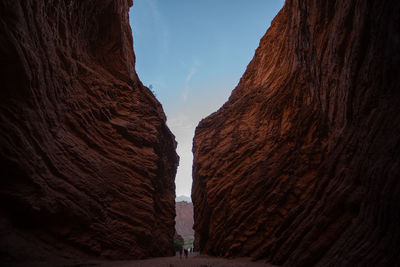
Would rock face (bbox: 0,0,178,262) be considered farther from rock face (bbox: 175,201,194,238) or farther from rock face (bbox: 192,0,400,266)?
rock face (bbox: 175,201,194,238)

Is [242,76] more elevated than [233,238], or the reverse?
[242,76]

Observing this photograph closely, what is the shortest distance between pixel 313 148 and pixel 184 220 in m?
108

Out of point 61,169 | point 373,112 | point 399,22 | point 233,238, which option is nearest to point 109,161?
point 61,169

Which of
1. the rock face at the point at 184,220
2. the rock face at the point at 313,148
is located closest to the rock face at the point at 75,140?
the rock face at the point at 313,148

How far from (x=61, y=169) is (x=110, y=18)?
1212 cm

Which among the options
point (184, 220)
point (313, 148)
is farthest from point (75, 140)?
point (184, 220)

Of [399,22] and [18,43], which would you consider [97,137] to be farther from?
[399,22]

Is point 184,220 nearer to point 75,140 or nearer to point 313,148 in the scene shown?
point 313,148

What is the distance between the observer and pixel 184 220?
108188 millimetres

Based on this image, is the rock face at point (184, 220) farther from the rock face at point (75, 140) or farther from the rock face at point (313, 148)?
the rock face at point (75, 140)

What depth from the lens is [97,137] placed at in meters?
12.0

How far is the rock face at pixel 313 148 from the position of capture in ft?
16.7

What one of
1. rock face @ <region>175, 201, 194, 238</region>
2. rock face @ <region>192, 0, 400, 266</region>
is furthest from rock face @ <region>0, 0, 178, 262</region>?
rock face @ <region>175, 201, 194, 238</region>

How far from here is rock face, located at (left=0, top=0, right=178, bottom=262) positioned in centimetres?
668
